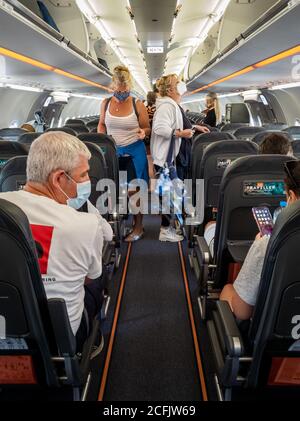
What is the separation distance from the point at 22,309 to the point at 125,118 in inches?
124

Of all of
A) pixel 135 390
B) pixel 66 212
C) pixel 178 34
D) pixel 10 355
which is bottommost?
pixel 135 390

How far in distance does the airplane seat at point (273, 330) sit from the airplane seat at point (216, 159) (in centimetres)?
169

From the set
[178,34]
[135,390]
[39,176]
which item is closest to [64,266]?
[39,176]

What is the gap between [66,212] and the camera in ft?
5.40

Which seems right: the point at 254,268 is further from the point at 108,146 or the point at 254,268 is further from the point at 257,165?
the point at 108,146

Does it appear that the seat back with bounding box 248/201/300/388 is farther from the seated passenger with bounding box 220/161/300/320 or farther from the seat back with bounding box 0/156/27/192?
the seat back with bounding box 0/156/27/192

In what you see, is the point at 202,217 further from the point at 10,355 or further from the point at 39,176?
the point at 10,355

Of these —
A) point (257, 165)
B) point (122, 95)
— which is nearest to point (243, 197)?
point (257, 165)

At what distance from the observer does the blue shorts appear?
14.8 feet

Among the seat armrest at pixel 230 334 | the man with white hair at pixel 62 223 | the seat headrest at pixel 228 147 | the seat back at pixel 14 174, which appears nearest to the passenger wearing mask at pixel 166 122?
the seat headrest at pixel 228 147

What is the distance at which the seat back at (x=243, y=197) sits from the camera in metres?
2.32

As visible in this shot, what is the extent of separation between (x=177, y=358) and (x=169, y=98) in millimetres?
3036

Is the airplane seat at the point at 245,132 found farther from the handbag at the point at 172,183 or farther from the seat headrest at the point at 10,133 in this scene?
the seat headrest at the point at 10,133

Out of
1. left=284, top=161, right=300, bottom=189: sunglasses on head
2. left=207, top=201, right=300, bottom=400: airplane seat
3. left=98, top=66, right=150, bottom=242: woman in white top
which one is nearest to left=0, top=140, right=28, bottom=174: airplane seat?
left=98, top=66, right=150, bottom=242: woman in white top
